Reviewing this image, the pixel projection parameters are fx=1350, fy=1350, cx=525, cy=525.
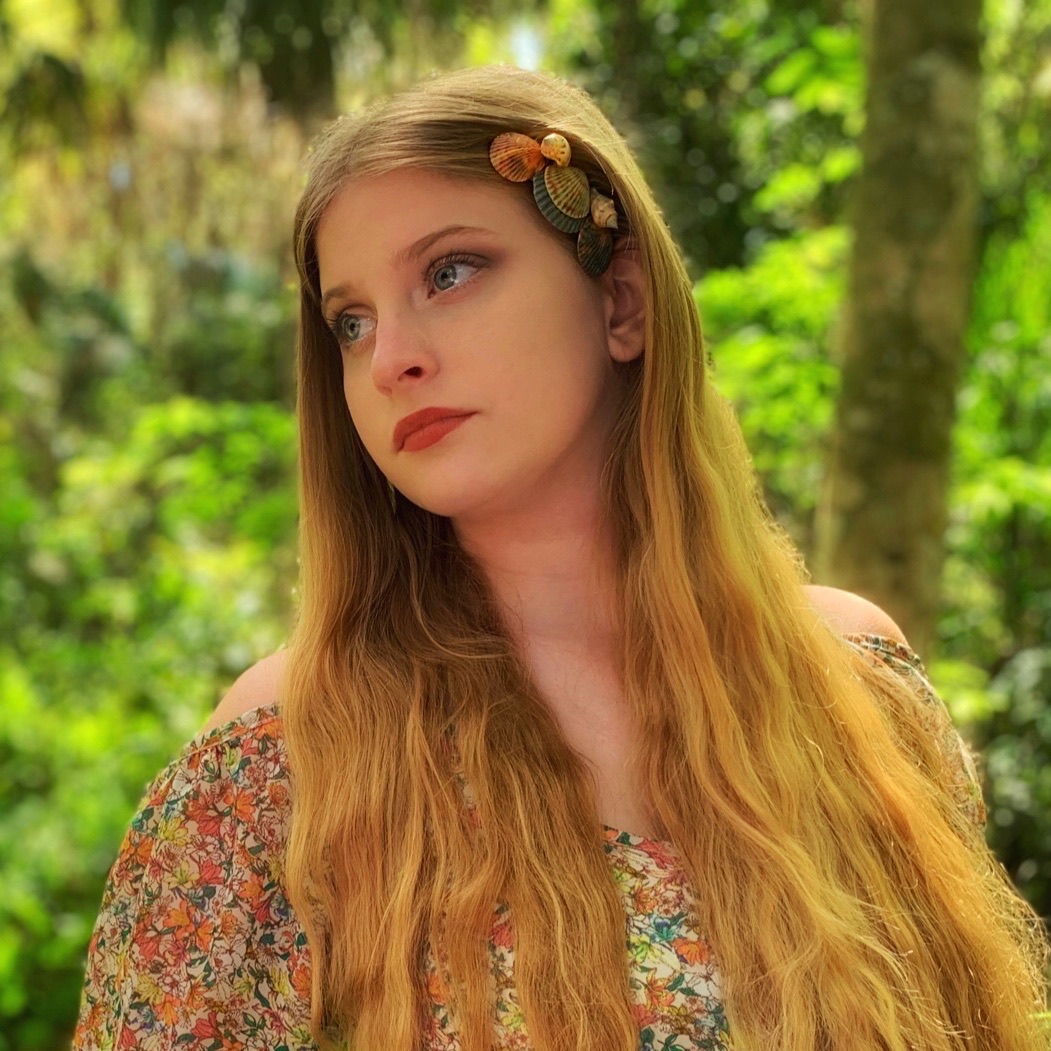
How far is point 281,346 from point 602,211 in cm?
491

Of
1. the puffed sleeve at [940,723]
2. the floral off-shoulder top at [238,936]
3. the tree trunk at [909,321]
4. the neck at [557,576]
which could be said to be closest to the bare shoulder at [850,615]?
the puffed sleeve at [940,723]

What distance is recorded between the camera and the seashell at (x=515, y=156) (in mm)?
1424

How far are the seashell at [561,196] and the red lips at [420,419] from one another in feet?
0.78

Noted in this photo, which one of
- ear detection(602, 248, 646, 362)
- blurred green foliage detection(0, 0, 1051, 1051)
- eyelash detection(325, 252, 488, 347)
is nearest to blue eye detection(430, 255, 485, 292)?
eyelash detection(325, 252, 488, 347)

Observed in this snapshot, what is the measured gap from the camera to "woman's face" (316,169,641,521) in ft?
4.60


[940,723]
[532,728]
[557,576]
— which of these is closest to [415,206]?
[557,576]

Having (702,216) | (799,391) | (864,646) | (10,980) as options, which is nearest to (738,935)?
(864,646)

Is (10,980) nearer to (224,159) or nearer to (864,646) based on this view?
(864,646)

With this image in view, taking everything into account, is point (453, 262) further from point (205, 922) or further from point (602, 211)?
point (205, 922)

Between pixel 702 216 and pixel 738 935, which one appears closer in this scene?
pixel 738 935

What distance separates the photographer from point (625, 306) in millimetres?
1564

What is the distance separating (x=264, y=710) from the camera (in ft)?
4.68

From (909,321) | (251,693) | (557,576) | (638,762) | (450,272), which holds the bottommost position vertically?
(638,762)

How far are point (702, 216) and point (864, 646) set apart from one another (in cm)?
363
